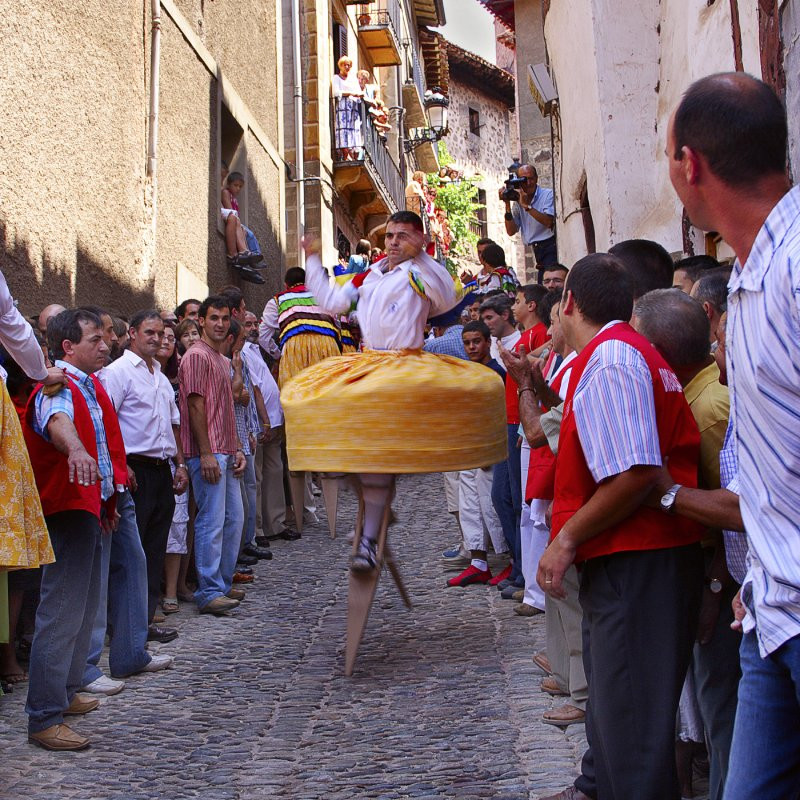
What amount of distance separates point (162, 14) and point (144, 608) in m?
7.86

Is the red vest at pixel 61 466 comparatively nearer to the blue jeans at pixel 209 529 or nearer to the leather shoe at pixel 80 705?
the leather shoe at pixel 80 705

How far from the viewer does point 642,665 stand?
10.9 feet

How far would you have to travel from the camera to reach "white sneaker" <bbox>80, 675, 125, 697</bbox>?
19.8ft

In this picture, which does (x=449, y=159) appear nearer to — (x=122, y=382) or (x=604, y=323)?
(x=122, y=382)

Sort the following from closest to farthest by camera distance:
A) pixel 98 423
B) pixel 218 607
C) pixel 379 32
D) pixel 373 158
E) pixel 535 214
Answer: pixel 98 423 < pixel 218 607 < pixel 535 214 < pixel 373 158 < pixel 379 32

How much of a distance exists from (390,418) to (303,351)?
534cm

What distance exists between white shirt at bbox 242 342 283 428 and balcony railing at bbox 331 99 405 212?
12364 millimetres

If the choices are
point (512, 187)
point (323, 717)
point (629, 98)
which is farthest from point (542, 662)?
point (512, 187)

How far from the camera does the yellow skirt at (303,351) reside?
1080 centimetres

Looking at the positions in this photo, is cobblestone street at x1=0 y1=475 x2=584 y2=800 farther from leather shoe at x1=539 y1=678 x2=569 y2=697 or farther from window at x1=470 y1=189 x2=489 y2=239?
window at x1=470 y1=189 x2=489 y2=239

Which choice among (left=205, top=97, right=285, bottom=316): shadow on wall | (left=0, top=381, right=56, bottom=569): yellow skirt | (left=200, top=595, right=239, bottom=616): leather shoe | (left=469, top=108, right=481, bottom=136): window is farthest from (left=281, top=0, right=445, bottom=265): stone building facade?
(left=469, top=108, right=481, bottom=136): window

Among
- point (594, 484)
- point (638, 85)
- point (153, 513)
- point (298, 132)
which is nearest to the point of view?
point (594, 484)

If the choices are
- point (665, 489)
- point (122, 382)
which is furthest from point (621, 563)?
point (122, 382)

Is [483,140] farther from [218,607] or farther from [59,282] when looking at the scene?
[218,607]
